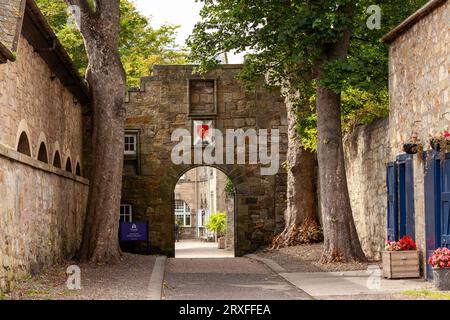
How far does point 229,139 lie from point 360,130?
7222 millimetres

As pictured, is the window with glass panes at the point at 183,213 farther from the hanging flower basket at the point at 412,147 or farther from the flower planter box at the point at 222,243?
the hanging flower basket at the point at 412,147

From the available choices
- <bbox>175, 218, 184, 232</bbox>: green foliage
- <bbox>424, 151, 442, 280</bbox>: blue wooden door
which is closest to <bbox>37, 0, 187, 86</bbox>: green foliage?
<bbox>424, 151, 442, 280</bbox>: blue wooden door

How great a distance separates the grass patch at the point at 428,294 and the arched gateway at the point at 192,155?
15.8 metres

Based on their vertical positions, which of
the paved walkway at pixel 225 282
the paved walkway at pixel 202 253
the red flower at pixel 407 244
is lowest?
the paved walkway at pixel 202 253

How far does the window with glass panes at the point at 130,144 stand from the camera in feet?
92.9

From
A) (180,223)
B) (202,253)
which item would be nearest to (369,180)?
(202,253)

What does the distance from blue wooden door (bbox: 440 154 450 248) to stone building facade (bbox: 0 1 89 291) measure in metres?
6.50

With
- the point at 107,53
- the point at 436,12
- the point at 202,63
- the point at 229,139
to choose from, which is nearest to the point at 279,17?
the point at 202,63

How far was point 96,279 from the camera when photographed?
1547cm

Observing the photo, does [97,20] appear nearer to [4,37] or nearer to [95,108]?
[95,108]

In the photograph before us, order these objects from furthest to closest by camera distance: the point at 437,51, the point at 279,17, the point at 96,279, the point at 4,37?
the point at 279,17
the point at 96,279
the point at 437,51
the point at 4,37

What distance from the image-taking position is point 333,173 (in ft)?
62.1

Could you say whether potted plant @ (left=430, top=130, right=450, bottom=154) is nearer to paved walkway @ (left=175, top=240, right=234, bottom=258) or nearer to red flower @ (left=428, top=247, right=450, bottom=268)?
red flower @ (left=428, top=247, right=450, bottom=268)

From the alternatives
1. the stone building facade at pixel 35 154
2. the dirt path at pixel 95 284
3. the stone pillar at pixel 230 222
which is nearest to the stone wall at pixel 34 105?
the stone building facade at pixel 35 154
